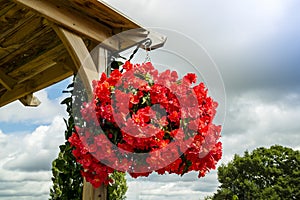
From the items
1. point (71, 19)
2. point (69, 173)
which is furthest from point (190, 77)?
point (69, 173)

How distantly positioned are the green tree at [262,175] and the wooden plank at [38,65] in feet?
44.0

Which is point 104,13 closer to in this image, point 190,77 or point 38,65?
point 190,77

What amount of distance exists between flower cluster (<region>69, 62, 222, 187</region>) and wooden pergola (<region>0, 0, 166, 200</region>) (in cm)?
28

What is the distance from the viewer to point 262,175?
1556cm

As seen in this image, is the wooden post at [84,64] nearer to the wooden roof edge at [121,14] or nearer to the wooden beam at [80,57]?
the wooden beam at [80,57]

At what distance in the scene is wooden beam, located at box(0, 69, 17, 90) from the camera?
3.41m

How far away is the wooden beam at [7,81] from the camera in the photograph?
341cm

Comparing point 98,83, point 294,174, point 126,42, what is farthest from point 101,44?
point 294,174

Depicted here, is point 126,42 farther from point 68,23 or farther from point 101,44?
point 68,23

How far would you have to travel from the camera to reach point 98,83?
1.94 metres

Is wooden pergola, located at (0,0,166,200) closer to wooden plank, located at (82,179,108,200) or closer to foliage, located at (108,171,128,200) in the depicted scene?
wooden plank, located at (82,179,108,200)

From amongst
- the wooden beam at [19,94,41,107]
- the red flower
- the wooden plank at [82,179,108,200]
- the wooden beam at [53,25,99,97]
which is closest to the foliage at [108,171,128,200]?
the wooden plank at [82,179,108,200]

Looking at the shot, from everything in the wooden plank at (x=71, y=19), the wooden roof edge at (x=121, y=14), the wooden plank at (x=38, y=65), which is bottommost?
the wooden plank at (x=71, y=19)

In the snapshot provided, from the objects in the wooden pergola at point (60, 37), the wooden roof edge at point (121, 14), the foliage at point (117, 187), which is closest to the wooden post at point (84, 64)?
the wooden pergola at point (60, 37)
